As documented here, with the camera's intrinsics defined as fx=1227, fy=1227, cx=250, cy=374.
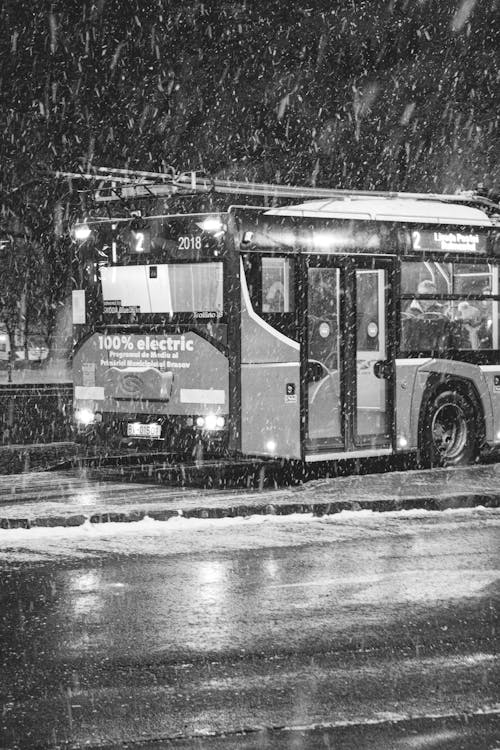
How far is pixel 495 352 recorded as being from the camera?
15.1 meters

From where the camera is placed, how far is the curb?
32.9ft

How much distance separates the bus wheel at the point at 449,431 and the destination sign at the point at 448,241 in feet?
5.68

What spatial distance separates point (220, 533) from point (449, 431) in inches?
228

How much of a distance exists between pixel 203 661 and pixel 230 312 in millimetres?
6791

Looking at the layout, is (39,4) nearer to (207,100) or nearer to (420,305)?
(207,100)

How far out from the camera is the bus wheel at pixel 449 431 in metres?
A: 14.5

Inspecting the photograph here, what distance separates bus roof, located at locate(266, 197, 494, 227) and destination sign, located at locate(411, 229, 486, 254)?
0.48ft

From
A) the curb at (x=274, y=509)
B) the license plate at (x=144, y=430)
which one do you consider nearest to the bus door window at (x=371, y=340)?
the license plate at (x=144, y=430)

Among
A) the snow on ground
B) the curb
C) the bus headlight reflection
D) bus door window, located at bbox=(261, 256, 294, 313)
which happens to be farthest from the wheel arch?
the snow on ground

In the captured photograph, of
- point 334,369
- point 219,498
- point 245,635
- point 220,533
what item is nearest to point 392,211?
point 334,369

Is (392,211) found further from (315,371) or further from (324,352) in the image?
(315,371)

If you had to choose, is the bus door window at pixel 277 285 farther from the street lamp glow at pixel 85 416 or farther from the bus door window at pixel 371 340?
the street lamp glow at pixel 85 416

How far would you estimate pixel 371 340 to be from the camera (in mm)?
14336

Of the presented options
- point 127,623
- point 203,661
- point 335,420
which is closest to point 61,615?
point 127,623
